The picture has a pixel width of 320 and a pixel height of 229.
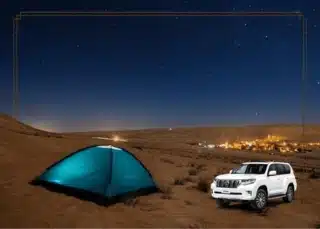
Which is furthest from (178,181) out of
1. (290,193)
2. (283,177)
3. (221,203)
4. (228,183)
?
(228,183)

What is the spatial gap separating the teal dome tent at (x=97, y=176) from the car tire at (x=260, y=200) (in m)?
4.51

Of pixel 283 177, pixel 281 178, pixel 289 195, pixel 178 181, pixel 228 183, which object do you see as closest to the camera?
pixel 228 183

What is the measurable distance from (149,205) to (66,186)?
325 cm

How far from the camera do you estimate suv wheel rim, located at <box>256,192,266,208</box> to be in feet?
57.1

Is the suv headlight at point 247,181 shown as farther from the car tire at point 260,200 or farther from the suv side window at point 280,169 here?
the suv side window at point 280,169

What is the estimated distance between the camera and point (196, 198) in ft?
65.7

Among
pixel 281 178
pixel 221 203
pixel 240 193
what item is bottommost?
pixel 221 203

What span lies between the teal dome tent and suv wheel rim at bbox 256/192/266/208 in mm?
4639

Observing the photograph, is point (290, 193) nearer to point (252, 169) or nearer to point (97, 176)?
point (252, 169)

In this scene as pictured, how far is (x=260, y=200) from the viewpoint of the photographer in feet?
57.4

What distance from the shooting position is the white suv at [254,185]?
17188 millimetres

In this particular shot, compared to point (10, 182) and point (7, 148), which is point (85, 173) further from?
point (7, 148)

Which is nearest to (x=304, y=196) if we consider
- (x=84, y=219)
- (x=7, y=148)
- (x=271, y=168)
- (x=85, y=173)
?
(x=271, y=168)

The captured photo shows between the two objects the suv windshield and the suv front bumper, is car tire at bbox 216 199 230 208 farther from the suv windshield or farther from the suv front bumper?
the suv windshield
